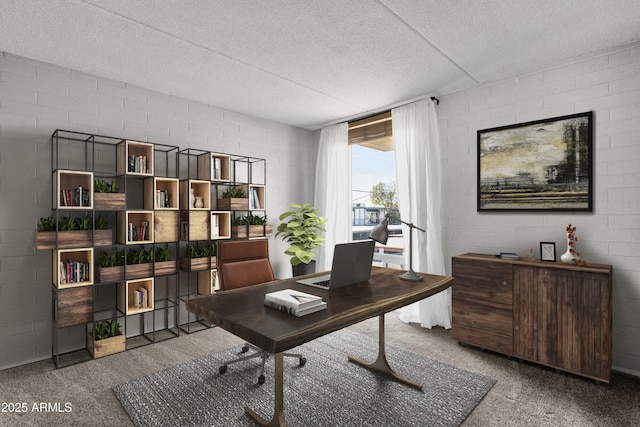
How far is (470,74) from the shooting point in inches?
129

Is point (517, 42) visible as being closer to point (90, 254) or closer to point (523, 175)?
point (523, 175)

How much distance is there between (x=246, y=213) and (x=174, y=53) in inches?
84.9

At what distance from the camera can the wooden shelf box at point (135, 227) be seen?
3238 mm

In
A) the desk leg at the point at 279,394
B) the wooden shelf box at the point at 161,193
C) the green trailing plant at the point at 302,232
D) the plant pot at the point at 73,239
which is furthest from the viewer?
the green trailing plant at the point at 302,232

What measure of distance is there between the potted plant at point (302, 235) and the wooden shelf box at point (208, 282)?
99 centimetres

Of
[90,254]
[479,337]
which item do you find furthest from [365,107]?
[90,254]

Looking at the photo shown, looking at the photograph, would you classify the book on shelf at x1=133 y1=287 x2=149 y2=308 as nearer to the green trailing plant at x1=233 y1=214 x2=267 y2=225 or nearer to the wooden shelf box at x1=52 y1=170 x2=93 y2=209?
the wooden shelf box at x1=52 y1=170 x2=93 y2=209

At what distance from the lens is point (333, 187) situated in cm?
497

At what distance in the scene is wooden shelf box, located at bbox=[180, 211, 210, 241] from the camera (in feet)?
12.0

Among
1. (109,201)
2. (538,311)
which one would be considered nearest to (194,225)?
(109,201)

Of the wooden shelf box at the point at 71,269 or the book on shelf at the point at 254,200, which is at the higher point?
the book on shelf at the point at 254,200

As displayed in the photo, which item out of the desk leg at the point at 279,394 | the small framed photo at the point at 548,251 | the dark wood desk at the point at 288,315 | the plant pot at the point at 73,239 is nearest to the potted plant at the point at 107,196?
the plant pot at the point at 73,239

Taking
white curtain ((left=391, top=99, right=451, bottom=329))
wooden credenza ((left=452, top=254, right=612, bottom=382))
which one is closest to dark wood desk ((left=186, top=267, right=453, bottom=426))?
wooden credenza ((left=452, top=254, right=612, bottom=382))

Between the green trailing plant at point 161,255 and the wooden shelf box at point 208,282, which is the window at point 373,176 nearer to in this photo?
the wooden shelf box at point 208,282
